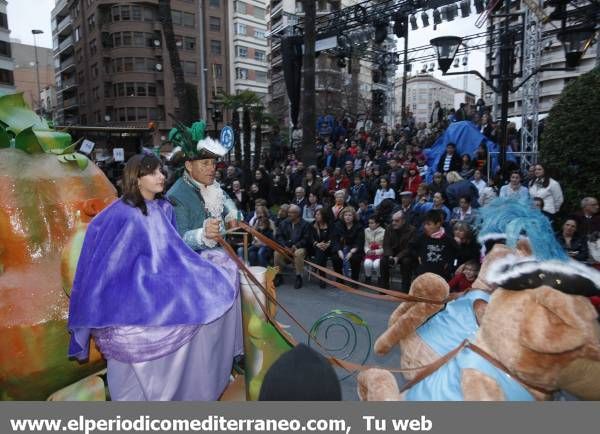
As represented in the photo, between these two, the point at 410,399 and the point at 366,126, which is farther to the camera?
the point at 366,126

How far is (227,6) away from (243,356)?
53506 millimetres

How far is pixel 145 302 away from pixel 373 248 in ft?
18.4

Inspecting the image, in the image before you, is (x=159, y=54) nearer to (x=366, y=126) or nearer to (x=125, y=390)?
(x=366, y=126)

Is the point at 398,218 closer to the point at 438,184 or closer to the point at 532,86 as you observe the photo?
the point at 438,184

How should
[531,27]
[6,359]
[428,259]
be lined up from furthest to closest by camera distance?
[531,27] → [428,259] → [6,359]

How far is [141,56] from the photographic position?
45.2 m

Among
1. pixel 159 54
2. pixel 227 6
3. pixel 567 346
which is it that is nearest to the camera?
pixel 567 346

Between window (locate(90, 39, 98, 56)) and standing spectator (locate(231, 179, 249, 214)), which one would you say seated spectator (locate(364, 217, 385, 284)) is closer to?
standing spectator (locate(231, 179, 249, 214))

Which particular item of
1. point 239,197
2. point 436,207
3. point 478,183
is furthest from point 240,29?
point 436,207

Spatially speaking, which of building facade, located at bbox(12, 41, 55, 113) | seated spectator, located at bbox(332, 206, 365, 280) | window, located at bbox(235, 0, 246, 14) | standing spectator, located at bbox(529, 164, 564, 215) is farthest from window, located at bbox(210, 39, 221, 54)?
standing spectator, located at bbox(529, 164, 564, 215)

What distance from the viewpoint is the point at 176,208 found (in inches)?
119

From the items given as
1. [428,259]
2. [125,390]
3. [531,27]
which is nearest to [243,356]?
[125,390]

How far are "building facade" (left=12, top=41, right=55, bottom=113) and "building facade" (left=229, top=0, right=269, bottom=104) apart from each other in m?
23.6

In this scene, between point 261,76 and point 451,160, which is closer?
point 451,160
